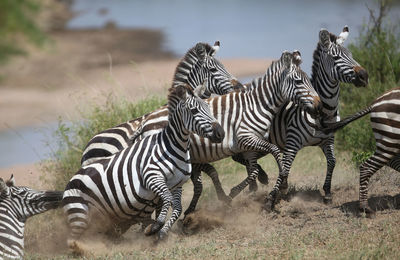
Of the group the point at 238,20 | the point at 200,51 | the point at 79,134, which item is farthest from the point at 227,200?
the point at 238,20

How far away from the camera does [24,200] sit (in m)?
8.84

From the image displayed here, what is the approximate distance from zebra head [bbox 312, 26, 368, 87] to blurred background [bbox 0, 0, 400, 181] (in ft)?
23.5

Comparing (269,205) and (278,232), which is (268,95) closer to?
(269,205)

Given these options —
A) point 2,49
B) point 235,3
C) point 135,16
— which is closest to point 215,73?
point 2,49

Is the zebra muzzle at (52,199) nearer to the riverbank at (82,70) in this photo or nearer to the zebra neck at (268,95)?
the zebra neck at (268,95)

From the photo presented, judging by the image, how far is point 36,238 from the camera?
10.0 m

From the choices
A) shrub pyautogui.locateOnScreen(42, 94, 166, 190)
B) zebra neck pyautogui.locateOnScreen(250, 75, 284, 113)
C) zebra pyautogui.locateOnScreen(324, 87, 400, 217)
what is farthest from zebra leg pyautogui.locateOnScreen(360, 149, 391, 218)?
shrub pyautogui.locateOnScreen(42, 94, 166, 190)

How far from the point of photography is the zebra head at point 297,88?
9.48 m

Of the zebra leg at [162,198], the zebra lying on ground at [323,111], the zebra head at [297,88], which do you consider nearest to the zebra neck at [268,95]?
the zebra head at [297,88]

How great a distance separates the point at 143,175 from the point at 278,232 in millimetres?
2010

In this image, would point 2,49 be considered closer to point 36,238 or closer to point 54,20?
point 36,238

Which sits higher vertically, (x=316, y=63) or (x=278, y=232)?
(x=316, y=63)

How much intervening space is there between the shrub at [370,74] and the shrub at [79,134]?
413cm

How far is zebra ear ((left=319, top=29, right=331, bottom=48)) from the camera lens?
32.6 feet
